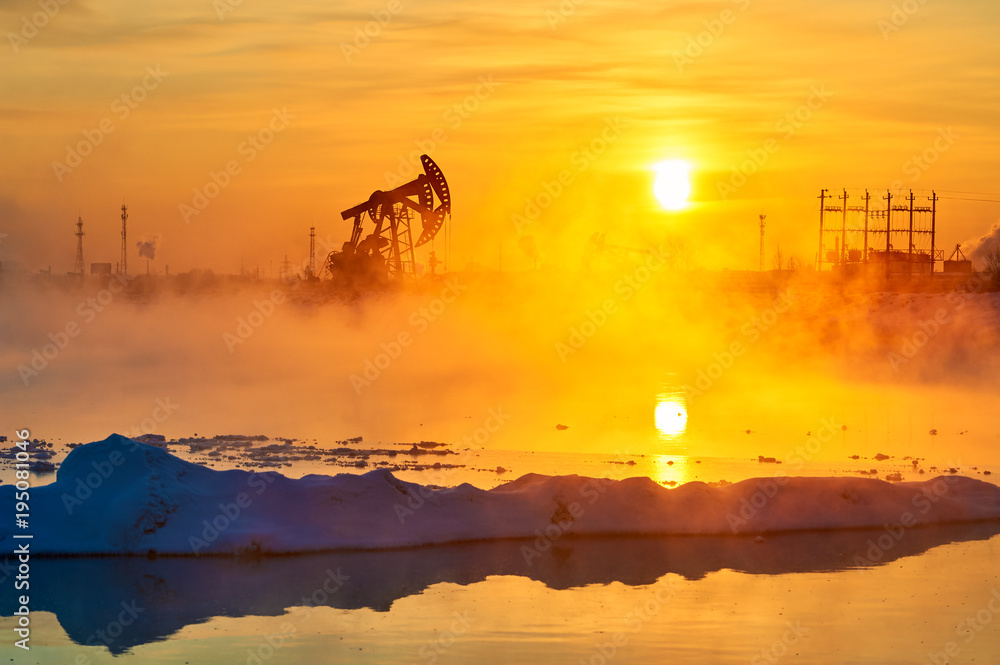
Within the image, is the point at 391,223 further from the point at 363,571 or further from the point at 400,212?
the point at 363,571

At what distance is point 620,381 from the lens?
198ft

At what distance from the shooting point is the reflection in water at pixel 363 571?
18891 mm

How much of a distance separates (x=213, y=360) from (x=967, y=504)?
59734 millimetres

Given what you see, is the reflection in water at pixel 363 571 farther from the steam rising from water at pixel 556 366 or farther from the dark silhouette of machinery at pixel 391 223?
the dark silhouette of machinery at pixel 391 223

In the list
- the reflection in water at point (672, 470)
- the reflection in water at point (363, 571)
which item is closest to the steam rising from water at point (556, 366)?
the reflection in water at point (672, 470)

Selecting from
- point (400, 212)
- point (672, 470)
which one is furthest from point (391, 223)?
point (672, 470)

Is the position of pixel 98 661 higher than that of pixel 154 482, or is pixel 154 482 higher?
pixel 154 482

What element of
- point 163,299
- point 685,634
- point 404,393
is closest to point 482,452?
point 685,634

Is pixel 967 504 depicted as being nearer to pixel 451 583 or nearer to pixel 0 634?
pixel 451 583

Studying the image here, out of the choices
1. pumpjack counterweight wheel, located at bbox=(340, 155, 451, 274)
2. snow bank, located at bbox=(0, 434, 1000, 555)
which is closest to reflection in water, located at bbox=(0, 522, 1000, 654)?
snow bank, located at bbox=(0, 434, 1000, 555)

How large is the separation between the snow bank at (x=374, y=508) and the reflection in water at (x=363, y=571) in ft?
0.98

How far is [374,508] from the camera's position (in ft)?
74.4

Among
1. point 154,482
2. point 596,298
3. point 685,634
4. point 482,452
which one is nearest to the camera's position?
point 685,634

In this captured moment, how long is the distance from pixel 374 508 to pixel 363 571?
1828 mm
